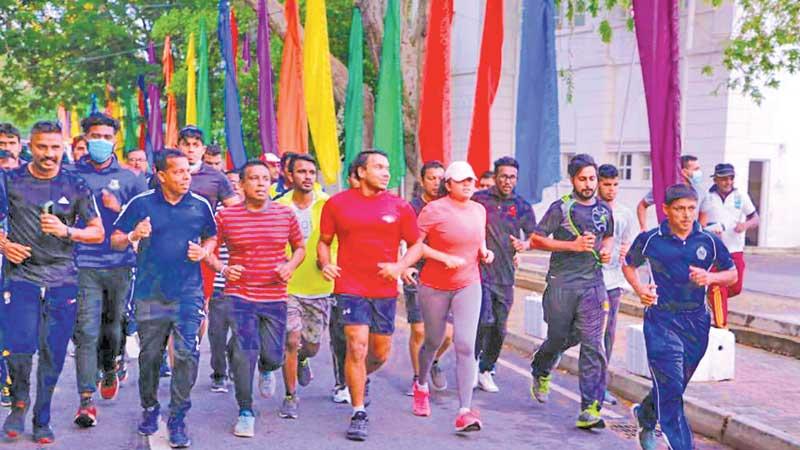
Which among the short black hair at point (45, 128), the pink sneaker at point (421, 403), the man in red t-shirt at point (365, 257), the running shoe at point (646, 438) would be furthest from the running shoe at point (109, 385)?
the running shoe at point (646, 438)

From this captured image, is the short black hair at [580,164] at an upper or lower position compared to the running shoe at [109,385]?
upper

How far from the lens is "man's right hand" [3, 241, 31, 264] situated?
18.7 ft

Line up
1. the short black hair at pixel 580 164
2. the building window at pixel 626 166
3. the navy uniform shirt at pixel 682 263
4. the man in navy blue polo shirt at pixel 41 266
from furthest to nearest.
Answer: the building window at pixel 626 166, the short black hair at pixel 580 164, the man in navy blue polo shirt at pixel 41 266, the navy uniform shirt at pixel 682 263

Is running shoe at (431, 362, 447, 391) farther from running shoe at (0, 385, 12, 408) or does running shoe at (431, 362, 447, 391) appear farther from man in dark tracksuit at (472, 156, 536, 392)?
running shoe at (0, 385, 12, 408)

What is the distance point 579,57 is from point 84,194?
62.0 ft

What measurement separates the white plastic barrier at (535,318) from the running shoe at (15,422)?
228 inches

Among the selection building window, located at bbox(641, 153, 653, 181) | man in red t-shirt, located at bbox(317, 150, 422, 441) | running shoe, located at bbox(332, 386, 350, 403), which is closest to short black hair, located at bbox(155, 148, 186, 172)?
man in red t-shirt, located at bbox(317, 150, 422, 441)

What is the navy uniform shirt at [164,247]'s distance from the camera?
589cm

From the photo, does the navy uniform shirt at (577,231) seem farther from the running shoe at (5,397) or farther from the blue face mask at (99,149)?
the running shoe at (5,397)

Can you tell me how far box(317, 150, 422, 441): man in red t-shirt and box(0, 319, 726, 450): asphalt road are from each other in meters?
0.41

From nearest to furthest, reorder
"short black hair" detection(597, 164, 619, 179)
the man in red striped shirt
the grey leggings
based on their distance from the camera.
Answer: the man in red striped shirt → the grey leggings → "short black hair" detection(597, 164, 619, 179)

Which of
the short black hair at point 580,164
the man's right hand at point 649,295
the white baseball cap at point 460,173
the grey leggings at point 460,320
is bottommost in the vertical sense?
the grey leggings at point 460,320

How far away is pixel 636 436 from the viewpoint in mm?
6461

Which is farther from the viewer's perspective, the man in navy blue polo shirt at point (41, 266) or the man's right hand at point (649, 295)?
the man in navy blue polo shirt at point (41, 266)
